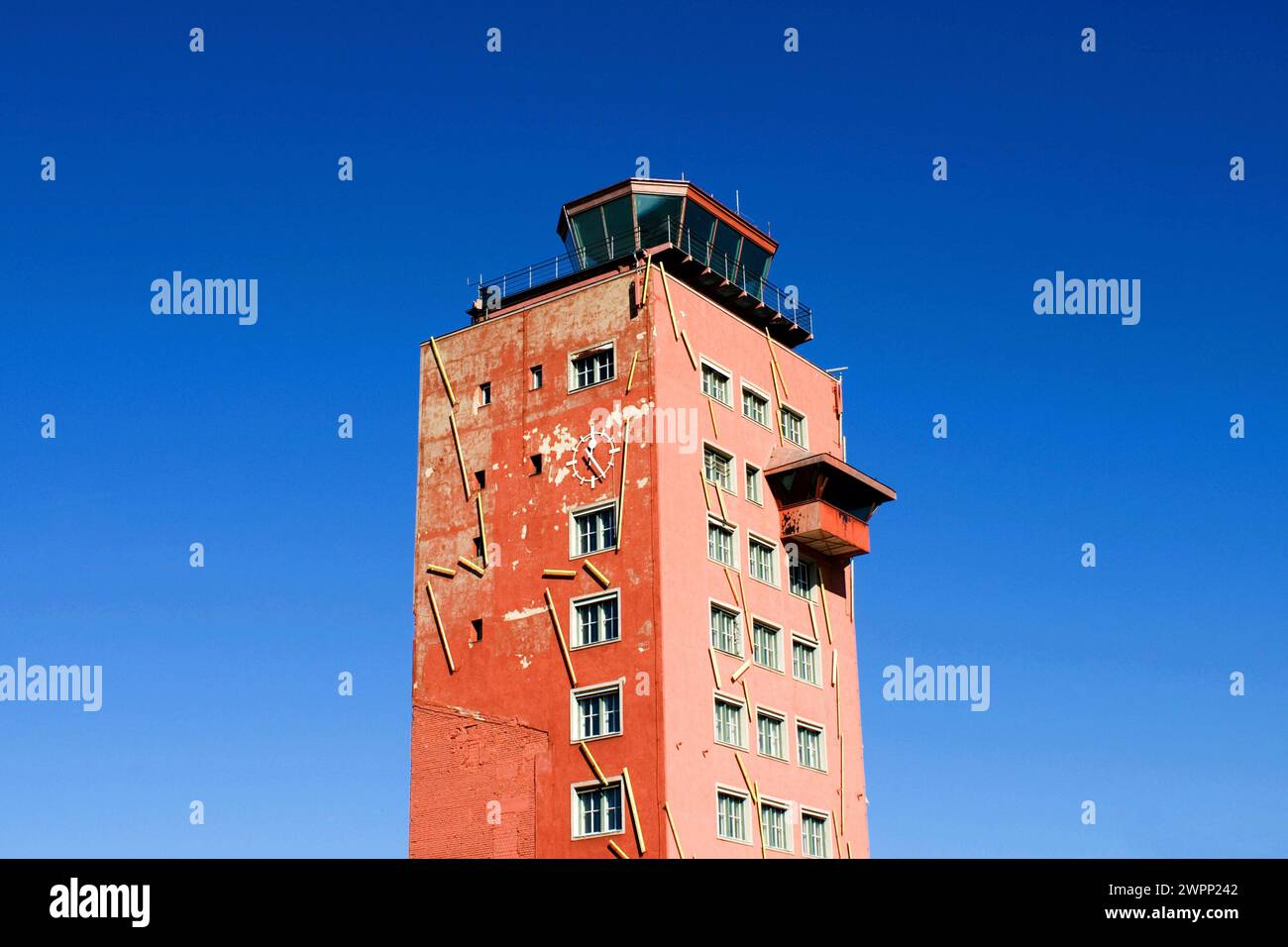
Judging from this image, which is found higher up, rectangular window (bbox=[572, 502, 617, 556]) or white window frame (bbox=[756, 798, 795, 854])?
rectangular window (bbox=[572, 502, 617, 556])

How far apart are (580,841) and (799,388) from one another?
2682cm

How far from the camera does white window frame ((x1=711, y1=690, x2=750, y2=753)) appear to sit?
6969 centimetres

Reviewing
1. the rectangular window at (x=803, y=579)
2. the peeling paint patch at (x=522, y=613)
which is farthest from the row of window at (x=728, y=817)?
the rectangular window at (x=803, y=579)

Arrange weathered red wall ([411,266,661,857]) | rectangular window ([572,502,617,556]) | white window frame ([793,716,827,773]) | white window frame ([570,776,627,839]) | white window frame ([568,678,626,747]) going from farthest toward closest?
white window frame ([793,716,827,773]) < rectangular window ([572,502,617,556]) < weathered red wall ([411,266,661,857]) < white window frame ([568,678,626,747]) < white window frame ([570,776,627,839])

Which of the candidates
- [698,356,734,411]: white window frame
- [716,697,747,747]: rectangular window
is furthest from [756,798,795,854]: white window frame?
[698,356,734,411]: white window frame

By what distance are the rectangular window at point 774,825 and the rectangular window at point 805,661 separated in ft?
22.1

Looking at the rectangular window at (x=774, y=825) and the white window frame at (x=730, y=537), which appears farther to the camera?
the white window frame at (x=730, y=537)

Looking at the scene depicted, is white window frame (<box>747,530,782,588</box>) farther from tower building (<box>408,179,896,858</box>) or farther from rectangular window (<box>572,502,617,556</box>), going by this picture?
rectangular window (<box>572,502,617,556</box>)

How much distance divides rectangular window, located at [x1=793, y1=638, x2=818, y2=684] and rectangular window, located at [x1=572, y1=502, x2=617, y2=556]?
1126 cm

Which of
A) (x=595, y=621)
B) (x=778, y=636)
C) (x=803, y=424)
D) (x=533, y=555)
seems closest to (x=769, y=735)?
(x=778, y=636)

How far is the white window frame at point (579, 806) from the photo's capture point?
219 ft

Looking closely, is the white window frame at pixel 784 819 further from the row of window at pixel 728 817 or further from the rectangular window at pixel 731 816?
the rectangular window at pixel 731 816

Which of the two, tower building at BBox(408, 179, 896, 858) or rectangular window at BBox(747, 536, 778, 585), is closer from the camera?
tower building at BBox(408, 179, 896, 858)

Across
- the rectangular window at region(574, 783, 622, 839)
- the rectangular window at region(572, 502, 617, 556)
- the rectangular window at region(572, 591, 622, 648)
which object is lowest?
the rectangular window at region(574, 783, 622, 839)
